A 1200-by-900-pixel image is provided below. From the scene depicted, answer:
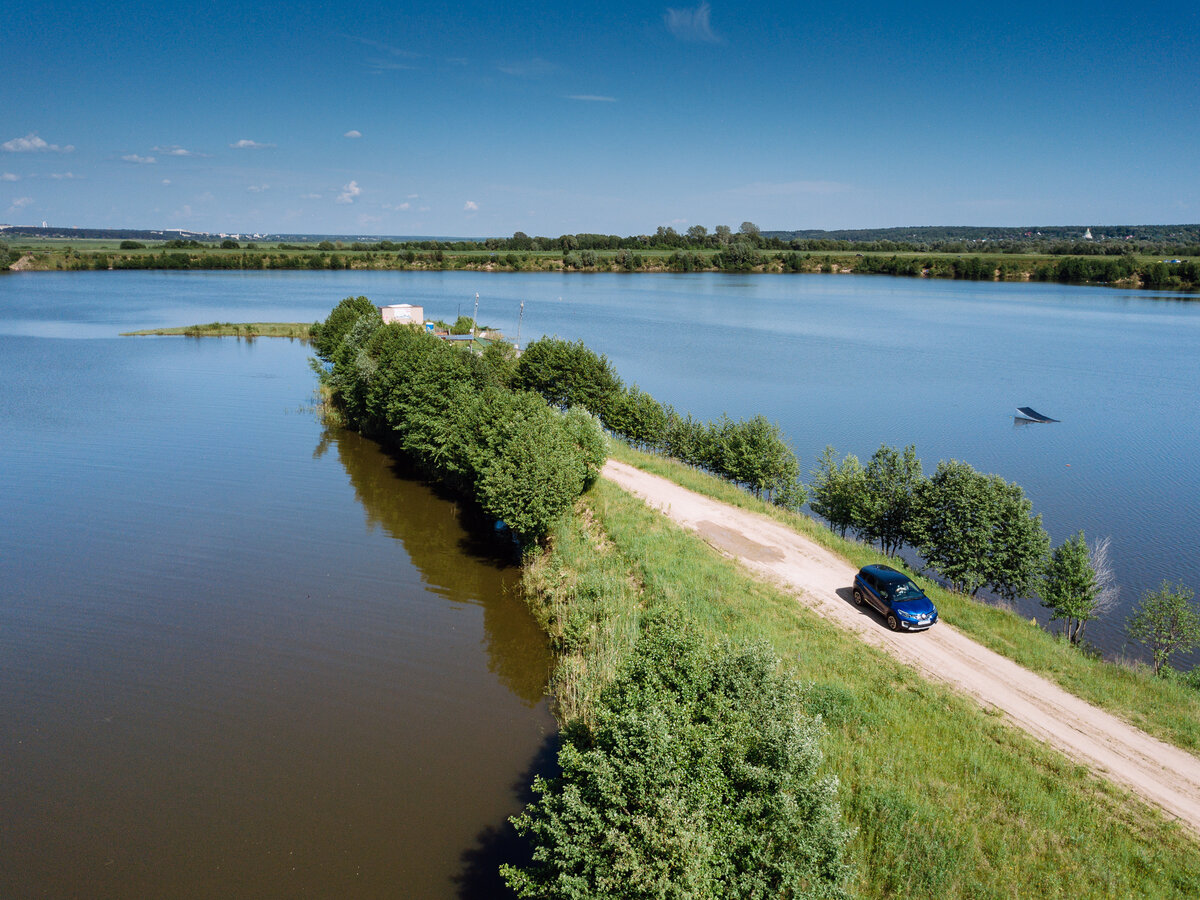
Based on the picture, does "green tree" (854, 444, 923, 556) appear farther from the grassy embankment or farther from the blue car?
the grassy embankment

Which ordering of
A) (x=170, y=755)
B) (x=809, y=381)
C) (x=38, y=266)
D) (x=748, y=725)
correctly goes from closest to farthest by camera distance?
1. (x=748, y=725)
2. (x=170, y=755)
3. (x=809, y=381)
4. (x=38, y=266)

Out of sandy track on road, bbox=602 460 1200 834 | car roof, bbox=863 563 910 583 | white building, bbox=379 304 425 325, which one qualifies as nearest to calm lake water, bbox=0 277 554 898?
sandy track on road, bbox=602 460 1200 834

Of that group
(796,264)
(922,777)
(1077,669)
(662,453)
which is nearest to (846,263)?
(796,264)

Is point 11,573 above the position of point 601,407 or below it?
below

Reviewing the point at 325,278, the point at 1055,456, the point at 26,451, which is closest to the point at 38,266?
the point at 325,278

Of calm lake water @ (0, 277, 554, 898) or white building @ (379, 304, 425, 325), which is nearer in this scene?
calm lake water @ (0, 277, 554, 898)

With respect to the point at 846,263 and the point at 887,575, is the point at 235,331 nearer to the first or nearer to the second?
the point at 887,575

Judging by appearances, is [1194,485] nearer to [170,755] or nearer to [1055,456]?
[1055,456]
